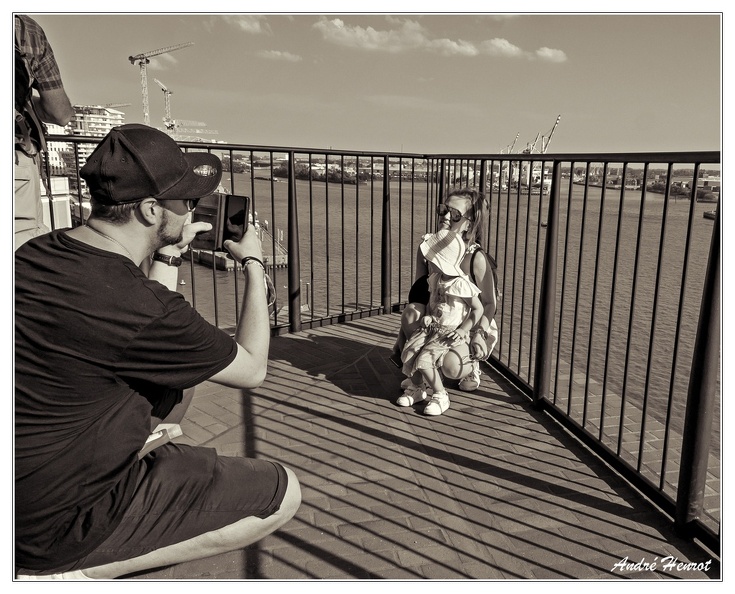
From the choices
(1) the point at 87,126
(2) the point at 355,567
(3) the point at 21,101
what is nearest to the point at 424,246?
(2) the point at 355,567

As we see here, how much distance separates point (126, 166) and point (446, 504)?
207cm

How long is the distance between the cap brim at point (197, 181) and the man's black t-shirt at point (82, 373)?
0.28 meters

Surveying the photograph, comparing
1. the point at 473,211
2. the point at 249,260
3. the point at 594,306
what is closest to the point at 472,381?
the point at 594,306

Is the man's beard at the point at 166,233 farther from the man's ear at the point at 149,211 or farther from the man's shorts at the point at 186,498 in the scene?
the man's shorts at the point at 186,498

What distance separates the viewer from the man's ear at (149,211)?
199cm

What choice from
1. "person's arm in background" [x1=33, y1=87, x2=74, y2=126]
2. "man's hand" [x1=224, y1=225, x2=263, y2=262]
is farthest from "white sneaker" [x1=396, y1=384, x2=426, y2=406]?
"person's arm in background" [x1=33, y1=87, x2=74, y2=126]

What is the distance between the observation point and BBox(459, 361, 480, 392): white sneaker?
4.26m

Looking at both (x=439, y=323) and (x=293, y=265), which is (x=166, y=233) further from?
(x=293, y=265)

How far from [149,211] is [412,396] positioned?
8.26ft

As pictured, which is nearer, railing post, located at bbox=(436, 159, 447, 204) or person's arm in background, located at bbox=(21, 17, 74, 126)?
person's arm in background, located at bbox=(21, 17, 74, 126)

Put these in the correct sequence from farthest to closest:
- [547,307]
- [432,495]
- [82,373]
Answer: [547,307] < [432,495] < [82,373]

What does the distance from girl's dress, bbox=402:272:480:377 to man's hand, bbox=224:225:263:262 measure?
72.6 inches

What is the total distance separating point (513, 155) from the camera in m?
4.25

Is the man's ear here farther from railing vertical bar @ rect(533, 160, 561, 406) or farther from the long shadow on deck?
railing vertical bar @ rect(533, 160, 561, 406)
